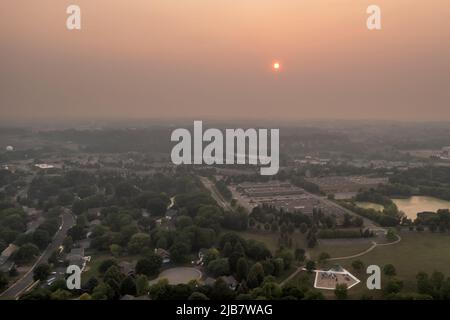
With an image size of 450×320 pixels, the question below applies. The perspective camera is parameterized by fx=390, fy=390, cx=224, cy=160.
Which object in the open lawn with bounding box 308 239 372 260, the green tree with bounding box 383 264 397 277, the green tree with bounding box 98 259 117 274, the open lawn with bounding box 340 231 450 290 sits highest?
the green tree with bounding box 383 264 397 277

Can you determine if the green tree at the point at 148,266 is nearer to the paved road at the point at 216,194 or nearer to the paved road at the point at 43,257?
the paved road at the point at 43,257

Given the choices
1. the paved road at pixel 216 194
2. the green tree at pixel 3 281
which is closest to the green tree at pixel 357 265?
the paved road at pixel 216 194

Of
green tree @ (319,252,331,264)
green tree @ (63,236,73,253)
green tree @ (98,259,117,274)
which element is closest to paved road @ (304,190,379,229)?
green tree @ (319,252,331,264)

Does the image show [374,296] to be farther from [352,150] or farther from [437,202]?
[352,150]

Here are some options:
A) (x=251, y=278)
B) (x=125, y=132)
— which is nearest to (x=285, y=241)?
(x=251, y=278)

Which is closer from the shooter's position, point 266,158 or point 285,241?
point 285,241

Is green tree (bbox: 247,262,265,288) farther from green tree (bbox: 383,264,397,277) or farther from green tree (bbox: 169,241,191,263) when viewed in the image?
green tree (bbox: 383,264,397,277)
